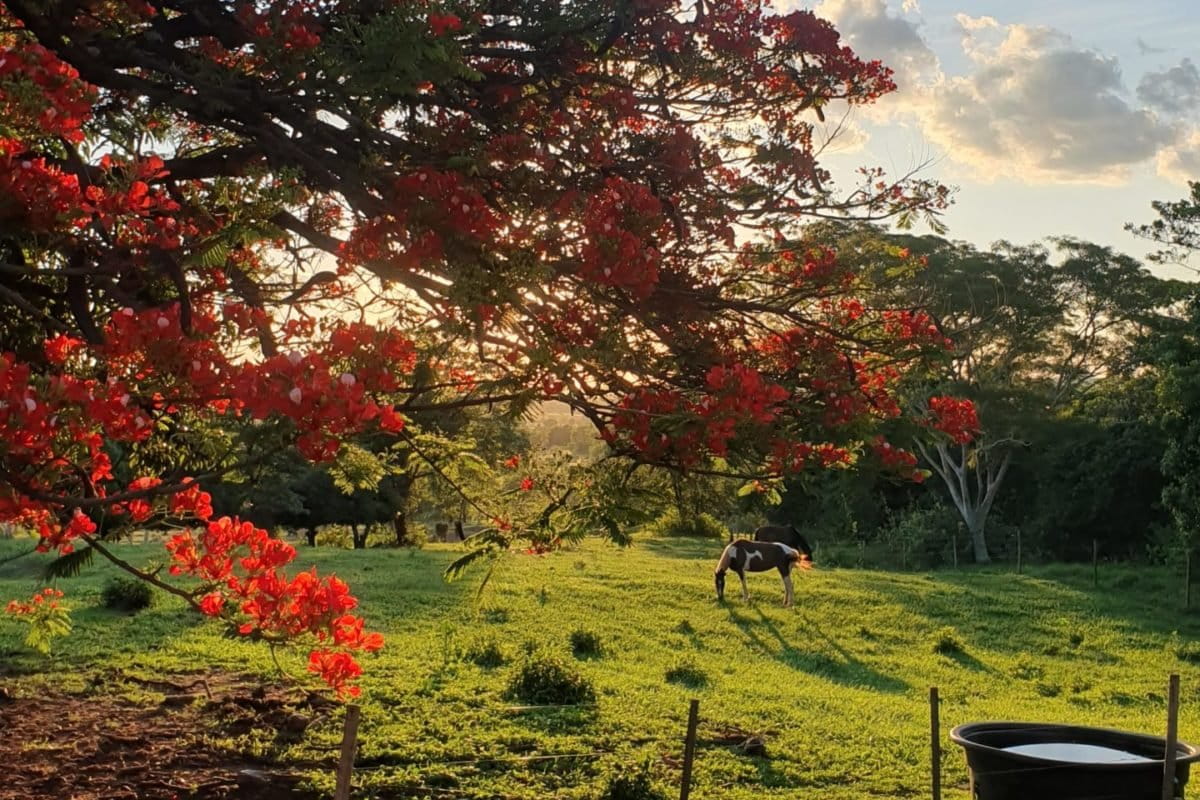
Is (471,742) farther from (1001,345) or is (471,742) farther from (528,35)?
(1001,345)

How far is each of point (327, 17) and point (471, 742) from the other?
5468 millimetres

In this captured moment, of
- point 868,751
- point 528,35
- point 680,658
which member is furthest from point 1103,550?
point 528,35

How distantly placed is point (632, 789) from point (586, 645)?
266 inches

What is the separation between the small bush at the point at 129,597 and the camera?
14.4 meters

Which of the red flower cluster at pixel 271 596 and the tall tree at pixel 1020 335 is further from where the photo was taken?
the tall tree at pixel 1020 335

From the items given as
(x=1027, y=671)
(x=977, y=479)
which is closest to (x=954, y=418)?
(x=1027, y=671)

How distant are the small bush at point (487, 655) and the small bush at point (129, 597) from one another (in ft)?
16.9

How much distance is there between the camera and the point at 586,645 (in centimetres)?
1367

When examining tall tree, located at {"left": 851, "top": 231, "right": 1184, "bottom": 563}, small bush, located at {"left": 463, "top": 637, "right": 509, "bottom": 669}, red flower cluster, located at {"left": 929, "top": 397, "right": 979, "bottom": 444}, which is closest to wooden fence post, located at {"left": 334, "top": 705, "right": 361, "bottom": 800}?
red flower cluster, located at {"left": 929, "top": 397, "right": 979, "bottom": 444}

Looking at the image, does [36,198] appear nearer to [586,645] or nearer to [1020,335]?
[586,645]

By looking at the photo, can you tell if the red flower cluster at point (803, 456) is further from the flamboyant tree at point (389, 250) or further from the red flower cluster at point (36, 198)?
the red flower cluster at point (36, 198)

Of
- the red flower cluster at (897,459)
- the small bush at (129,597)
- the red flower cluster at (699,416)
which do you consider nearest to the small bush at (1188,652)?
the red flower cluster at (897,459)

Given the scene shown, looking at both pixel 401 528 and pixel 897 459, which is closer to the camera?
pixel 897 459

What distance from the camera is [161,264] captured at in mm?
4547
